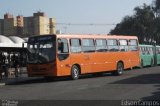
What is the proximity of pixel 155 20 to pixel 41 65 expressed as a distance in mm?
60030

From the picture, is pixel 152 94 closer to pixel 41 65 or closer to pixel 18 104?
pixel 18 104

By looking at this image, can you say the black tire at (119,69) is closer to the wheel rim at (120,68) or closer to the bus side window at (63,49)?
the wheel rim at (120,68)

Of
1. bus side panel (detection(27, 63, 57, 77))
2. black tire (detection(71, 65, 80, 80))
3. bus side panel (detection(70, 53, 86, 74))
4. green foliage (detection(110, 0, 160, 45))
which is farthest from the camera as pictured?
green foliage (detection(110, 0, 160, 45))

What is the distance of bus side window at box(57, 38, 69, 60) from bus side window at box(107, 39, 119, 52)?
17.4 ft

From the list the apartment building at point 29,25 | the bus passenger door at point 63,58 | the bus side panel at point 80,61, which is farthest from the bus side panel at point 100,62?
the apartment building at point 29,25

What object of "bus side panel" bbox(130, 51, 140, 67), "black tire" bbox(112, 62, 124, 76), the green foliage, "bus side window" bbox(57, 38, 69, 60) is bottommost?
"black tire" bbox(112, 62, 124, 76)

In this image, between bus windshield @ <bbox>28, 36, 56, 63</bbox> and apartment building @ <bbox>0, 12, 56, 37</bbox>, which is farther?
apartment building @ <bbox>0, 12, 56, 37</bbox>

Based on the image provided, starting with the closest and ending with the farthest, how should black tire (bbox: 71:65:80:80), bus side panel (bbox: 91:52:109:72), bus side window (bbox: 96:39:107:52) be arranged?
1. black tire (bbox: 71:65:80:80)
2. bus side panel (bbox: 91:52:109:72)
3. bus side window (bbox: 96:39:107:52)

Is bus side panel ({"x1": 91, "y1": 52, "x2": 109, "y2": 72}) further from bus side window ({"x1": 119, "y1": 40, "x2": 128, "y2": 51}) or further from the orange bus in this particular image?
bus side window ({"x1": 119, "y1": 40, "x2": 128, "y2": 51})

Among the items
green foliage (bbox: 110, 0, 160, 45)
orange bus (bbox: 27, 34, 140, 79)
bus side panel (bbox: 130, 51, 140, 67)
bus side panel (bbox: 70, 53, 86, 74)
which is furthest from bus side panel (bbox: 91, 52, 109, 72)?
green foliage (bbox: 110, 0, 160, 45)

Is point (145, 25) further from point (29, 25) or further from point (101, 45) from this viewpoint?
point (101, 45)

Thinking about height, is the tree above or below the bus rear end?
above

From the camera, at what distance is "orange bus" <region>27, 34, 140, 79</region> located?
2775 centimetres

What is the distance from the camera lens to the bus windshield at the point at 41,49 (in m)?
27.7
